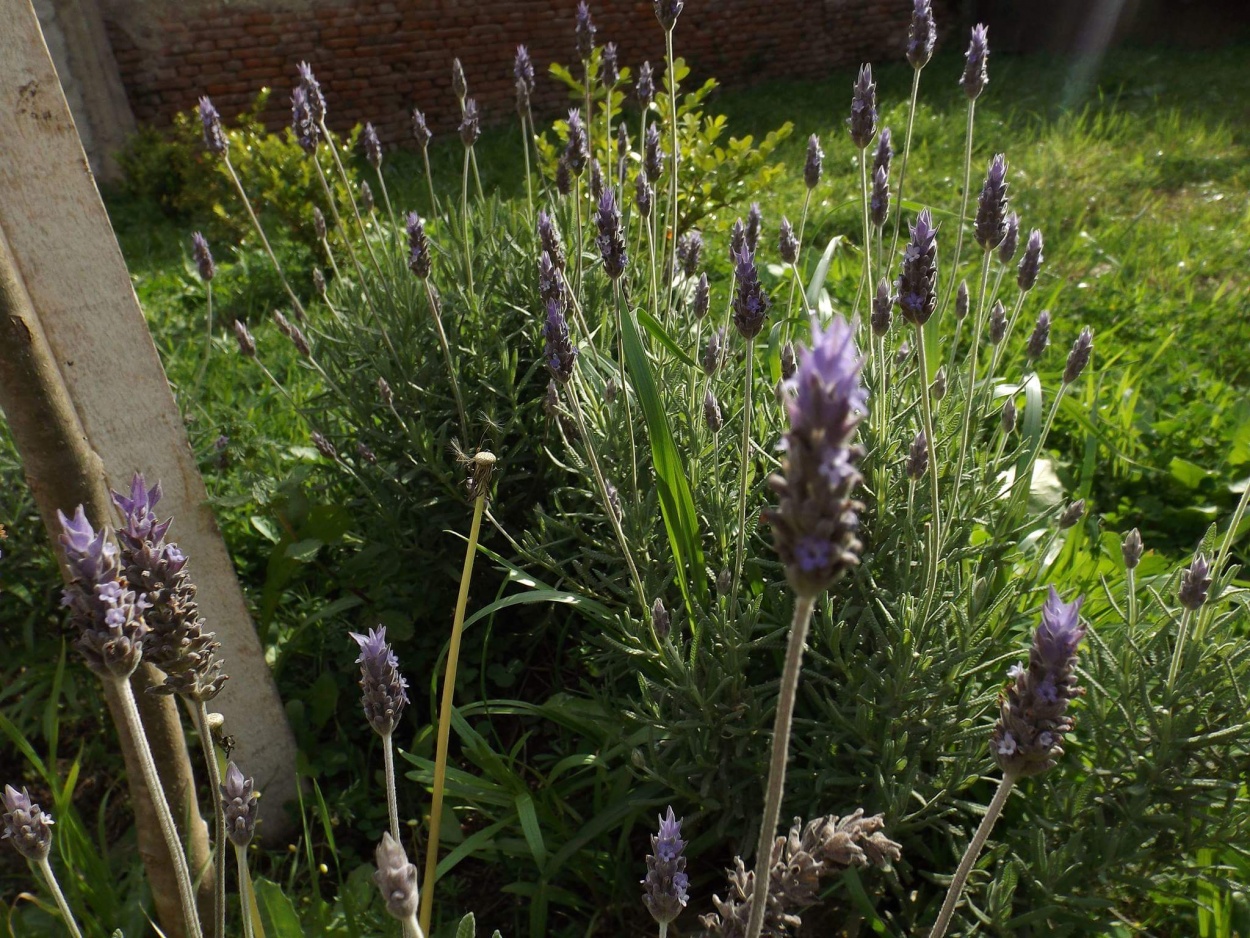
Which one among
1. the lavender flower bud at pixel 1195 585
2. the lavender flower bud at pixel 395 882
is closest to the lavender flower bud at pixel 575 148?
the lavender flower bud at pixel 1195 585

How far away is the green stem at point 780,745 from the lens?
627 mm

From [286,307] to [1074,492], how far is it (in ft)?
11.8

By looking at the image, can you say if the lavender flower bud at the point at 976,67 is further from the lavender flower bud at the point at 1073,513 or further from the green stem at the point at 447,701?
the green stem at the point at 447,701

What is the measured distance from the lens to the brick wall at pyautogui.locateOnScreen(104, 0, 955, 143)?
8.02 m

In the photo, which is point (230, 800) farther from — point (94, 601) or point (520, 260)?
point (520, 260)

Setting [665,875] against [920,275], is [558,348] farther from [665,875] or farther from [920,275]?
[665,875]

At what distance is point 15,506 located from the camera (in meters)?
2.29

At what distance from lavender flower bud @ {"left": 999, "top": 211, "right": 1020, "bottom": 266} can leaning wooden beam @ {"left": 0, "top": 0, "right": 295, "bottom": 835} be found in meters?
1.53

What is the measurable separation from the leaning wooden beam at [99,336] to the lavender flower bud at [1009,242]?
1.53 m

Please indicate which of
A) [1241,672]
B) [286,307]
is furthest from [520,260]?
[286,307]

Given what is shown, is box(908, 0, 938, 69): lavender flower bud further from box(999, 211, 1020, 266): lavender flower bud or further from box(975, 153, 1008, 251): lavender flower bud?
box(975, 153, 1008, 251): lavender flower bud

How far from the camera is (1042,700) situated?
842 mm

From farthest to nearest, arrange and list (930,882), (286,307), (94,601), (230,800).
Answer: (286,307), (930,882), (230,800), (94,601)

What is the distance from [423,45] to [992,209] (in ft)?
28.7
